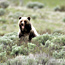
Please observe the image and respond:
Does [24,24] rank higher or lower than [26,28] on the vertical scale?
higher

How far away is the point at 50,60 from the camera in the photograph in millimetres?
5031

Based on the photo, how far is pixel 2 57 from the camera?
5.85 metres

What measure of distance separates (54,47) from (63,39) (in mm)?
911

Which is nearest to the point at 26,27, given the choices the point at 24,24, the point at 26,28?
the point at 26,28

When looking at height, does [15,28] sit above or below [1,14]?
below

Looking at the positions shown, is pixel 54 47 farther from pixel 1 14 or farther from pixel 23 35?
pixel 1 14

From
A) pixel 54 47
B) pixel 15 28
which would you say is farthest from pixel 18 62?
pixel 15 28

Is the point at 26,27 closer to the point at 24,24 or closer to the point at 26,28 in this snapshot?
the point at 26,28

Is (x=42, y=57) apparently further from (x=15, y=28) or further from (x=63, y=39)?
(x=15, y=28)

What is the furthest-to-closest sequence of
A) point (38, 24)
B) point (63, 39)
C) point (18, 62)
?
point (38, 24) → point (63, 39) → point (18, 62)

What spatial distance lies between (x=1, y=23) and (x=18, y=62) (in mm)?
13992

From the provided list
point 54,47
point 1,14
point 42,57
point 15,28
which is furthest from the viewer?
point 1,14

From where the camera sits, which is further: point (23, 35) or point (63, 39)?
point (23, 35)

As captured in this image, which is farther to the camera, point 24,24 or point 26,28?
point 26,28
